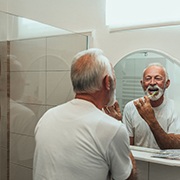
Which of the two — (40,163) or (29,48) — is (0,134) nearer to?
(29,48)

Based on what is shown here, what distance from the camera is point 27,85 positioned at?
159 centimetres

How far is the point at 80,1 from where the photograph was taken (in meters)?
1.65

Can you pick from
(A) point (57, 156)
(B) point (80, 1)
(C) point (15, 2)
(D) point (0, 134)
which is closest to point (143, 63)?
(B) point (80, 1)

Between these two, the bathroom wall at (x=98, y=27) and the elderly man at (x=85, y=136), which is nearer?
the elderly man at (x=85, y=136)

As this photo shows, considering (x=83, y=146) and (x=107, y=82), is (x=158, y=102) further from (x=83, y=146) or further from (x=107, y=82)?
(x=83, y=146)

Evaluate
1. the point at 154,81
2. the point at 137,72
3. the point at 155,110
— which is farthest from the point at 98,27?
the point at 155,110

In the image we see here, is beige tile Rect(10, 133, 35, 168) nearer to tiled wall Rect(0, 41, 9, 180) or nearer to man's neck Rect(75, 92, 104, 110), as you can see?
tiled wall Rect(0, 41, 9, 180)

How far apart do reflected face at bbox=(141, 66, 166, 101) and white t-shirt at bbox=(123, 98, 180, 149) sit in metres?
0.05

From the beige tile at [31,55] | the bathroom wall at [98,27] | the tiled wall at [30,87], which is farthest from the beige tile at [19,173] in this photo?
the bathroom wall at [98,27]

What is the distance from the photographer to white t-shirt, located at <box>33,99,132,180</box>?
0.89 meters

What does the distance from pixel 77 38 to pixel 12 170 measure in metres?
0.90

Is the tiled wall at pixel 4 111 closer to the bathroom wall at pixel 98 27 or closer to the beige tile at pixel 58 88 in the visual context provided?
the beige tile at pixel 58 88

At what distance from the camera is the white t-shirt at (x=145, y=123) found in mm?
1314

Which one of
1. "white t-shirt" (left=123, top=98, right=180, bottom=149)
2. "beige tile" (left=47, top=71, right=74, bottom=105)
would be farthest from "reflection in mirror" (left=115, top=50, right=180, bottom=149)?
"beige tile" (left=47, top=71, right=74, bottom=105)
